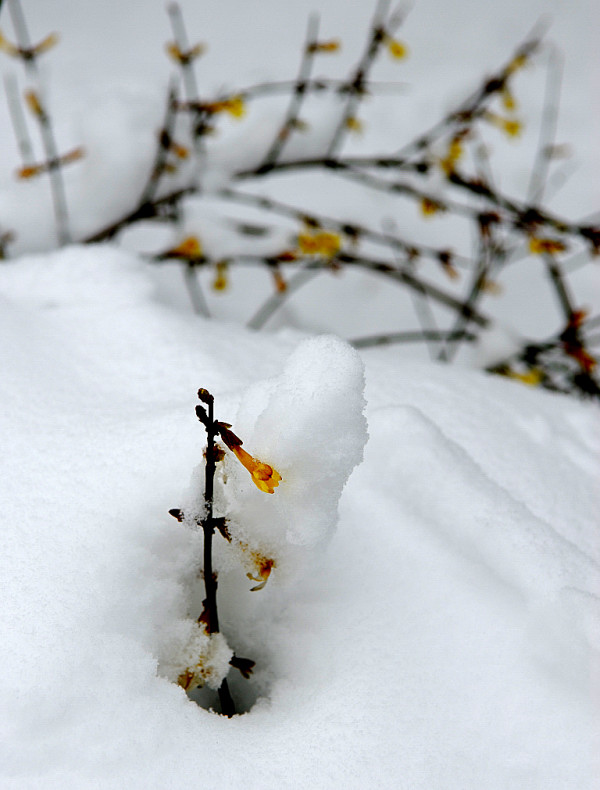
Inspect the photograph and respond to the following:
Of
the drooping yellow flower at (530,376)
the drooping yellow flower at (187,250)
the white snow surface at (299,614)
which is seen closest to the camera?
the white snow surface at (299,614)

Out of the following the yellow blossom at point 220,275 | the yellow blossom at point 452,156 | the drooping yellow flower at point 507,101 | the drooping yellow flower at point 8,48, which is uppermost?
the drooping yellow flower at point 8,48

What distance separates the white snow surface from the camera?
0.45 m

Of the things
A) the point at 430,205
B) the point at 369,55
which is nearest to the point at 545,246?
the point at 430,205

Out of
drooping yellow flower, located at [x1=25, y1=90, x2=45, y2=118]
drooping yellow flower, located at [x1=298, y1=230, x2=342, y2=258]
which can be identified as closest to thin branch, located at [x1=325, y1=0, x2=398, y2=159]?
drooping yellow flower, located at [x1=298, y1=230, x2=342, y2=258]

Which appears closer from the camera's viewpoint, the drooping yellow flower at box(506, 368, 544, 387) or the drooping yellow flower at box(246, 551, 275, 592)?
the drooping yellow flower at box(246, 551, 275, 592)

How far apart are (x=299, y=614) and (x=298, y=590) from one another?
21 millimetres

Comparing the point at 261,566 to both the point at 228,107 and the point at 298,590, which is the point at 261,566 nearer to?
the point at 298,590

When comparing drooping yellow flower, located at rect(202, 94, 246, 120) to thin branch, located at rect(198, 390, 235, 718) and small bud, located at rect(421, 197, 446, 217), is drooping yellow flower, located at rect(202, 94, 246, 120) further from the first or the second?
thin branch, located at rect(198, 390, 235, 718)

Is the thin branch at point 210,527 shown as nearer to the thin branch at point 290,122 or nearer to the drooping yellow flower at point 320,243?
the drooping yellow flower at point 320,243

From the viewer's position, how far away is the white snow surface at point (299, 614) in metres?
0.45

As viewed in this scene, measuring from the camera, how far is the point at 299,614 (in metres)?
0.58

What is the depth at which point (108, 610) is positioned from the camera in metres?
0.50

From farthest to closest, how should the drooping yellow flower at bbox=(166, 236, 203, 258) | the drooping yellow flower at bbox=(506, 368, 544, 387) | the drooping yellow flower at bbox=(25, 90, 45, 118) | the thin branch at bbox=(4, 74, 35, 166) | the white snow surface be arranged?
the drooping yellow flower at bbox=(506, 368, 544, 387)
the thin branch at bbox=(4, 74, 35, 166)
the drooping yellow flower at bbox=(166, 236, 203, 258)
the drooping yellow flower at bbox=(25, 90, 45, 118)
the white snow surface

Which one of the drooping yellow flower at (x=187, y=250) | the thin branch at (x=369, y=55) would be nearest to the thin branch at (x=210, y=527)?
the drooping yellow flower at (x=187, y=250)
